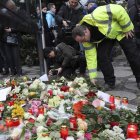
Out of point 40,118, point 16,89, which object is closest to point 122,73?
point 16,89

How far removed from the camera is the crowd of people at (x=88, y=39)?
19.0 feet

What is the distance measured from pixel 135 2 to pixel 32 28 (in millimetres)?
1793

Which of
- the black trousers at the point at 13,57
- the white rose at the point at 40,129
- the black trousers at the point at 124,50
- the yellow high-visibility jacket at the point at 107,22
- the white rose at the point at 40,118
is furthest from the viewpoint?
the black trousers at the point at 13,57

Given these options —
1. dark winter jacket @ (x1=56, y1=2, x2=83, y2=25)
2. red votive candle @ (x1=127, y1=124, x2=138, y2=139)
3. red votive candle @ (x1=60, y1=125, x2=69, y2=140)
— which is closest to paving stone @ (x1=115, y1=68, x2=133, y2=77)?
dark winter jacket @ (x1=56, y1=2, x2=83, y2=25)

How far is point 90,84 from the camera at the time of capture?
5.16 m

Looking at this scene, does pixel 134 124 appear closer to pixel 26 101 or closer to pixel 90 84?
pixel 26 101

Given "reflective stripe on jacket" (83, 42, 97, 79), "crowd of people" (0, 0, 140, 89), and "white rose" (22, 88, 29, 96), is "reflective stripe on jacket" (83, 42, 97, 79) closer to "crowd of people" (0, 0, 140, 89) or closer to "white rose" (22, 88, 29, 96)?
"crowd of people" (0, 0, 140, 89)

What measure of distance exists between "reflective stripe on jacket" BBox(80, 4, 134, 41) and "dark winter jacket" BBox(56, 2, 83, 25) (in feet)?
5.86

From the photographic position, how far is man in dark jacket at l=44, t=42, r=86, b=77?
7027 mm

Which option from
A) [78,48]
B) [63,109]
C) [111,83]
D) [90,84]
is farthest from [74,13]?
[63,109]

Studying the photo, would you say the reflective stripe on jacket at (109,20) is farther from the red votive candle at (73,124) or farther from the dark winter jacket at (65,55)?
the red votive candle at (73,124)

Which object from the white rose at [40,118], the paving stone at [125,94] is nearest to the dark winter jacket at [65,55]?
the paving stone at [125,94]

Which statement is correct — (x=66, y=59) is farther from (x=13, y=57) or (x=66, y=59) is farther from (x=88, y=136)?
(x=88, y=136)

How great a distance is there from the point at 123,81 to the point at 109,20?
1.56m
